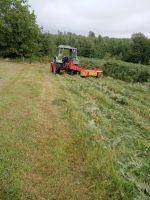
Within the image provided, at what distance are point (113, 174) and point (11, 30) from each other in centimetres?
2945

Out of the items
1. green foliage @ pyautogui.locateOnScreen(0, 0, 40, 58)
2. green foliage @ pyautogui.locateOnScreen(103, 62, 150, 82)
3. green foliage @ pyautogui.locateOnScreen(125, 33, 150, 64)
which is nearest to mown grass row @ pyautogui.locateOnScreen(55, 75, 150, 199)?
green foliage @ pyautogui.locateOnScreen(103, 62, 150, 82)

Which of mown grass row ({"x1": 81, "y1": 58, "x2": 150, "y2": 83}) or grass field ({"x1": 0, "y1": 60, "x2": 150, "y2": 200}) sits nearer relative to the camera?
grass field ({"x1": 0, "y1": 60, "x2": 150, "y2": 200})

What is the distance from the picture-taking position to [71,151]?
5.42m

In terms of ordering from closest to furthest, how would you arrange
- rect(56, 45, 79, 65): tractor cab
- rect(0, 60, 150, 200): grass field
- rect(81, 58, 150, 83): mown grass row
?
Answer: rect(0, 60, 150, 200): grass field → rect(56, 45, 79, 65): tractor cab → rect(81, 58, 150, 83): mown grass row

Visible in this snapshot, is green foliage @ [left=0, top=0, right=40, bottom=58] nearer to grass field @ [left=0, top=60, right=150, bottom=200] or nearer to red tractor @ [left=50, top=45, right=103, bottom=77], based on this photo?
red tractor @ [left=50, top=45, right=103, bottom=77]

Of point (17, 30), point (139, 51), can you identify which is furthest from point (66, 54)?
point (139, 51)

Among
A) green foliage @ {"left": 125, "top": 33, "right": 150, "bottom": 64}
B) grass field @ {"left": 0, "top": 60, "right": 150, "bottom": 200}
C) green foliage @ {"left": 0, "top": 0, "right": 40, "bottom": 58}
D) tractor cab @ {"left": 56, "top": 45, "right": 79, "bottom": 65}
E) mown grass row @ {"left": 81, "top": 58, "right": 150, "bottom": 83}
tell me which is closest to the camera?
grass field @ {"left": 0, "top": 60, "right": 150, "bottom": 200}

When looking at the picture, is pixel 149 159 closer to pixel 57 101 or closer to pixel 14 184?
pixel 14 184

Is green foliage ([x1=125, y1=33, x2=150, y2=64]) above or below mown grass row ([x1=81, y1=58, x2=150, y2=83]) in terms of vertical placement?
above

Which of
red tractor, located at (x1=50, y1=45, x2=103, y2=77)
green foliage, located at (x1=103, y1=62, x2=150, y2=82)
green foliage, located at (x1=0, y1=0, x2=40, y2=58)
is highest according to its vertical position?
green foliage, located at (x1=0, y1=0, x2=40, y2=58)

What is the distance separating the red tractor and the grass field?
29.7ft

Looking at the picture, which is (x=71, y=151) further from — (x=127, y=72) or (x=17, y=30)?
(x=17, y=30)

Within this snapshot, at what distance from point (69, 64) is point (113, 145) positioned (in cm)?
1315

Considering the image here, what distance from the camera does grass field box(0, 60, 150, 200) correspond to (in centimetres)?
411
